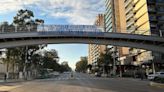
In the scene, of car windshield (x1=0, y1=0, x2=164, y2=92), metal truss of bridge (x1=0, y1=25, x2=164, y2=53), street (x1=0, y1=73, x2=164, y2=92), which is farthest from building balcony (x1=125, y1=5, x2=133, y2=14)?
street (x1=0, y1=73, x2=164, y2=92)

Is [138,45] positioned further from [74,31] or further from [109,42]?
[74,31]

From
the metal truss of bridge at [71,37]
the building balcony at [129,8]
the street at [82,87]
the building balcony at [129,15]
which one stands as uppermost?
the building balcony at [129,8]

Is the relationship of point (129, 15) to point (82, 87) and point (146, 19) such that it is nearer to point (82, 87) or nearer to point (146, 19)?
point (146, 19)

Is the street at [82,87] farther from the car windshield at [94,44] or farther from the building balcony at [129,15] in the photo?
the building balcony at [129,15]

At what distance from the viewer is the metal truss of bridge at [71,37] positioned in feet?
111

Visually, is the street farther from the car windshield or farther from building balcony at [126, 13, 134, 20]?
building balcony at [126, 13, 134, 20]

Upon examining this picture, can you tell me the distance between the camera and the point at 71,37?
118 ft

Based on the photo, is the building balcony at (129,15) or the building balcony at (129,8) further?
the building balcony at (129,8)

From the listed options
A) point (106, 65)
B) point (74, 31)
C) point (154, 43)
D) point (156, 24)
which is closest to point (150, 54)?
point (156, 24)

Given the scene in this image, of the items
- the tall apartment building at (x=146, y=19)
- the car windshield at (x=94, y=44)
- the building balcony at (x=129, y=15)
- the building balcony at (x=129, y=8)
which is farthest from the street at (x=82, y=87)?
the building balcony at (x=129, y=8)

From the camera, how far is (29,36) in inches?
1314

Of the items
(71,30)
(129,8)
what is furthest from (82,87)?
(129,8)

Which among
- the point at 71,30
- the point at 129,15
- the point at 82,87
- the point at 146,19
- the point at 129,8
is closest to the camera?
the point at 82,87

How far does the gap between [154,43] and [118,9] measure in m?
93.9
